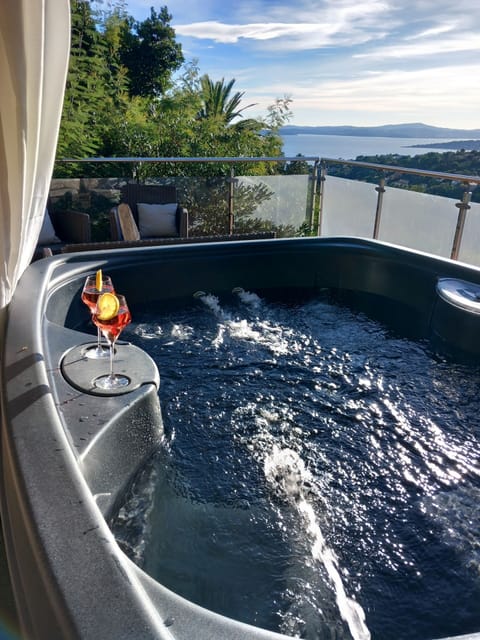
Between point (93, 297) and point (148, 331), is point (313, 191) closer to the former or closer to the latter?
point (148, 331)

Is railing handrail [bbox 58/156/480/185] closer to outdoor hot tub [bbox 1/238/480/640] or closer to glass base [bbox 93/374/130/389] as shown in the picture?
outdoor hot tub [bbox 1/238/480/640]

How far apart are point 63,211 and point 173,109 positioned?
8872 mm

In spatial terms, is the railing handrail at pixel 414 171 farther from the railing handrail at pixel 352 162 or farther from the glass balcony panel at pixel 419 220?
the glass balcony panel at pixel 419 220

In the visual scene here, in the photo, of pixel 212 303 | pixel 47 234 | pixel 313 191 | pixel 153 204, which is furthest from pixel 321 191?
pixel 47 234

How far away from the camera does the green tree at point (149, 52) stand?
1525 cm

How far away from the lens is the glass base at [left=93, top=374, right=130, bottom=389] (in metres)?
1.50

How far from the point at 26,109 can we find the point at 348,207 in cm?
386

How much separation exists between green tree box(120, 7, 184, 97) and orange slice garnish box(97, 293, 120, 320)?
1573cm

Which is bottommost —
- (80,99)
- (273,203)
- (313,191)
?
(273,203)

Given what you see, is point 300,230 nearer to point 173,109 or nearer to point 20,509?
point 20,509

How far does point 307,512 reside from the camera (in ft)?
4.91

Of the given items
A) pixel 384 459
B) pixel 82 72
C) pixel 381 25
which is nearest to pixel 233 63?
pixel 381 25

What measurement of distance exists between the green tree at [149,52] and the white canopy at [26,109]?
15.5 meters

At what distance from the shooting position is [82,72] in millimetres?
6410
